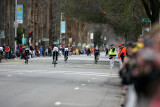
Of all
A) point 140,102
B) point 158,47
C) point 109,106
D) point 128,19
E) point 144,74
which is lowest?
point 109,106

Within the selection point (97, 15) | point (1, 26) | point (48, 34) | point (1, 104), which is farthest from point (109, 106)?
point (48, 34)

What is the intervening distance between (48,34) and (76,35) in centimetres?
4649

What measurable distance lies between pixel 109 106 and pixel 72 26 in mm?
119843

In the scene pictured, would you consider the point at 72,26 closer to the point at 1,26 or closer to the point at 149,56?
the point at 1,26

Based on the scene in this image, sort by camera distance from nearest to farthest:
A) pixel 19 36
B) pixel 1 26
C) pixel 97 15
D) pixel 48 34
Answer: pixel 97 15
pixel 1 26
pixel 19 36
pixel 48 34

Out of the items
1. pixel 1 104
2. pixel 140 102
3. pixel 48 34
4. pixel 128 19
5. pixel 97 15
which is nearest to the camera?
pixel 140 102

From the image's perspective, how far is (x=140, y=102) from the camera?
159 inches

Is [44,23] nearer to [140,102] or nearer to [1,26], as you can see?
[1,26]

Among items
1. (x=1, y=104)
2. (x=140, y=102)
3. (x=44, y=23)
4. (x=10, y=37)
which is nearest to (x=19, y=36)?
(x=44, y=23)

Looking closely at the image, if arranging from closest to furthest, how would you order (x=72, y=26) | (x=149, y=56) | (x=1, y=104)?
(x=149, y=56) → (x=1, y=104) → (x=72, y=26)

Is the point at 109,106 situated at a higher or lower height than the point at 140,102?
lower

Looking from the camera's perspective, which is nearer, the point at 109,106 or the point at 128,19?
the point at 109,106

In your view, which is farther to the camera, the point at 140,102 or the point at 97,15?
the point at 97,15

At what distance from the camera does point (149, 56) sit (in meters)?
3.60
